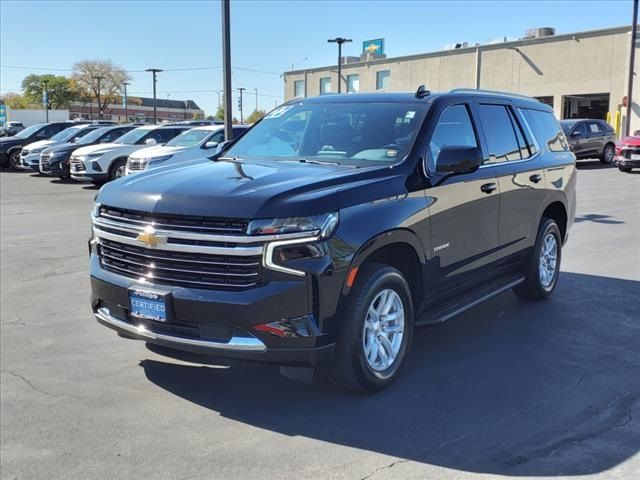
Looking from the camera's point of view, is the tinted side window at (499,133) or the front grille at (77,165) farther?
the front grille at (77,165)

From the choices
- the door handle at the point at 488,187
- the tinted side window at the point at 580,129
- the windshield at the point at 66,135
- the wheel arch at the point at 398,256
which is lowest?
the wheel arch at the point at 398,256

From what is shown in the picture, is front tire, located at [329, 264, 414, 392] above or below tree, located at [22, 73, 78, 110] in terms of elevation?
below

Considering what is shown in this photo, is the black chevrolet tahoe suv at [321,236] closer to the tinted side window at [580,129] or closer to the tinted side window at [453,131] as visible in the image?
the tinted side window at [453,131]

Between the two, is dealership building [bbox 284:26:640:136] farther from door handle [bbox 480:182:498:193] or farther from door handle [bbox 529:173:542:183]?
door handle [bbox 480:182:498:193]

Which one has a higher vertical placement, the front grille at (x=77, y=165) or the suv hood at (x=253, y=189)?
the suv hood at (x=253, y=189)

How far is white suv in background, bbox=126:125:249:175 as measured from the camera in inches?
601

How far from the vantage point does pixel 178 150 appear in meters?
16.2

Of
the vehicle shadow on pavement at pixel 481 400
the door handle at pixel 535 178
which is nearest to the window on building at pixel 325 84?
the door handle at pixel 535 178

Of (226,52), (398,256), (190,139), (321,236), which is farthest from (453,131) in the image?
(190,139)

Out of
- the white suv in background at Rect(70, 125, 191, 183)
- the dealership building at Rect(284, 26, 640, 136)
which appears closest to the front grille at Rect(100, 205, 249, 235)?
the white suv in background at Rect(70, 125, 191, 183)

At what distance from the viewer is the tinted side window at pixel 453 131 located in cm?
490

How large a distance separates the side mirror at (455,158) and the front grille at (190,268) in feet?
5.52

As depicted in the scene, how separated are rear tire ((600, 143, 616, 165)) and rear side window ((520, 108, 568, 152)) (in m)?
21.8

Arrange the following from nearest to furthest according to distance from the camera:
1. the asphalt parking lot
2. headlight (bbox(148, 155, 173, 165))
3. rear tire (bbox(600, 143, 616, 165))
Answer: the asphalt parking lot, headlight (bbox(148, 155, 173, 165)), rear tire (bbox(600, 143, 616, 165))
